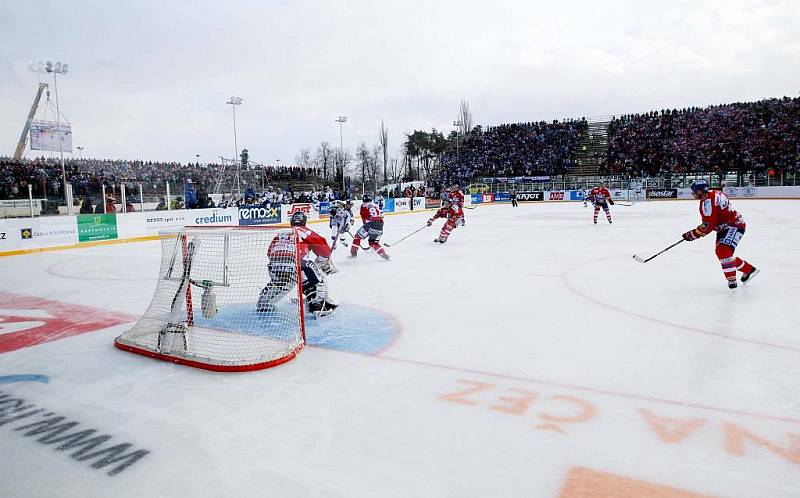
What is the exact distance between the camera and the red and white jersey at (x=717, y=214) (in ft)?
18.5

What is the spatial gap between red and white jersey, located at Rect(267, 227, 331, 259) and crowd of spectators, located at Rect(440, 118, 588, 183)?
3271cm

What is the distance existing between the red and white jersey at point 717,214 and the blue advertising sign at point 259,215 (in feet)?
45.5

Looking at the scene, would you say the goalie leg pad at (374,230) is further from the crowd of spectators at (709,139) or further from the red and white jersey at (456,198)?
the crowd of spectators at (709,139)

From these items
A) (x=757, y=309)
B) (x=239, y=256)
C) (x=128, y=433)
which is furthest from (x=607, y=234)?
(x=128, y=433)

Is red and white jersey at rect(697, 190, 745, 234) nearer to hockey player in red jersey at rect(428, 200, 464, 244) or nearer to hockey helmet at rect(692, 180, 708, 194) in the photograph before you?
hockey helmet at rect(692, 180, 708, 194)

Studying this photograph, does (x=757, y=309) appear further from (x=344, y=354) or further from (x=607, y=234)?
(x=607, y=234)

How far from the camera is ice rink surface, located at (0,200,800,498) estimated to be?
219 cm

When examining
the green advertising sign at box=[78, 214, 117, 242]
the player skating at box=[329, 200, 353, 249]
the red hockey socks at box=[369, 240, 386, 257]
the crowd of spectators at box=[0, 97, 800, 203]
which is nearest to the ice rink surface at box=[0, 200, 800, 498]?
the red hockey socks at box=[369, 240, 386, 257]

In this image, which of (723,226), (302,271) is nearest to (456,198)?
(723,226)

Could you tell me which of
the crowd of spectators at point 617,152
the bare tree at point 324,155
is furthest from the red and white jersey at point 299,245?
the bare tree at point 324,155

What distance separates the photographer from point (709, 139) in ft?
103

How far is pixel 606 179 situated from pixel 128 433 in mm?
33133

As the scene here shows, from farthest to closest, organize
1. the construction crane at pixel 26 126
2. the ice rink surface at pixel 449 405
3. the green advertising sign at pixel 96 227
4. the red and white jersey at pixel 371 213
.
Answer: the construction crane at pixel 26 126
the green advertising sign at pixel 96 227
the red and white jersey at pixel 371 213
the ice rink surface at pixel 449 405

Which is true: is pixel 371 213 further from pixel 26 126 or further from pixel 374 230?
pixel 26 126
